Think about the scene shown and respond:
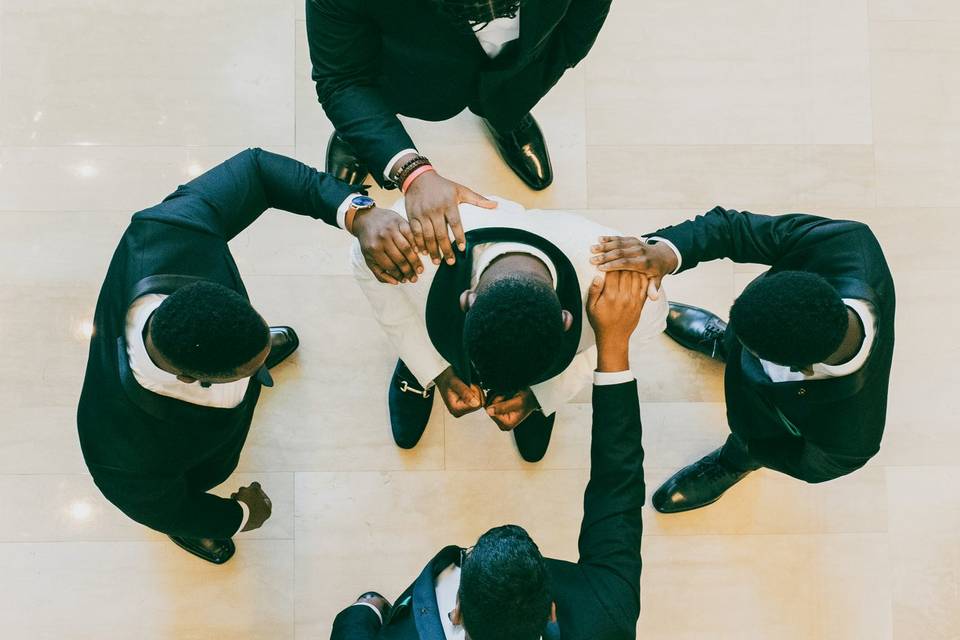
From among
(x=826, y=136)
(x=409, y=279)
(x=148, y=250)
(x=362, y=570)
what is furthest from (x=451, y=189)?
(x=826, y=136)

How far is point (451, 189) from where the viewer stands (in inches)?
80.1

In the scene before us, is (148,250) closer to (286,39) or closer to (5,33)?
(286,39)

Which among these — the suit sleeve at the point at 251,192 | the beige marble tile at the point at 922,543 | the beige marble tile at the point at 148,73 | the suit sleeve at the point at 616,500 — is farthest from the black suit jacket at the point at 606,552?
the beige marble tile at the point at 148,73

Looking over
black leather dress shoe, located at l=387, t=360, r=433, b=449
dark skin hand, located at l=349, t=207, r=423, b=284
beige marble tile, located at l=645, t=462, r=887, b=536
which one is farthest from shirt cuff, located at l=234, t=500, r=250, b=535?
beige marble tile, located at l=645, t=462, r=887, b=536

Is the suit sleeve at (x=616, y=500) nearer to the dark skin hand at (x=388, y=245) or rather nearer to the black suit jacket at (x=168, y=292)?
the dark skin hand at (x=388, y=245)

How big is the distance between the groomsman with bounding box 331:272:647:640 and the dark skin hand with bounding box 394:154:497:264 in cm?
38

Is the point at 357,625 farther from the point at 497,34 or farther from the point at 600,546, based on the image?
the point at 497,34

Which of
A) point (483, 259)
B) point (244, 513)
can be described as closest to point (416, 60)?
point (483, 259)

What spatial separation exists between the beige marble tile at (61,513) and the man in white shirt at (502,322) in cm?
103

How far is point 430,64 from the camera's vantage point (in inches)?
81.7

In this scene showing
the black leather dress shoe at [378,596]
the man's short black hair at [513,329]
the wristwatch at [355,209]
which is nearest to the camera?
the man's short black hair at [513,329]

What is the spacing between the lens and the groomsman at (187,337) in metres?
1.66

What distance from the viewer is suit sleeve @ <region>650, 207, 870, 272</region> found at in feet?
6.51

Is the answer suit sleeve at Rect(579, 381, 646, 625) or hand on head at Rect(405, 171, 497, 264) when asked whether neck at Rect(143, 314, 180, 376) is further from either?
suit sleeve at Rect(579, 381, 646, 625)
